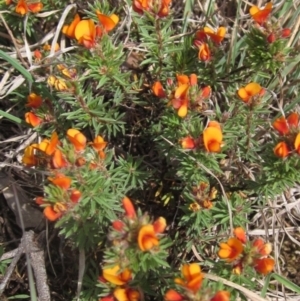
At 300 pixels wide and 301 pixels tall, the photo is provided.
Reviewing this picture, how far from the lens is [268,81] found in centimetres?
269

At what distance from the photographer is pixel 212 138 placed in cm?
203

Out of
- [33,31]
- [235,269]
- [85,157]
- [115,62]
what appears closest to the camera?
[235,269]

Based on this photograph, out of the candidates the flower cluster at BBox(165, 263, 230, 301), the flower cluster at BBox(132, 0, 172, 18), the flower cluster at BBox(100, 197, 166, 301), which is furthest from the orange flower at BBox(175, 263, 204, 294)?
the flower cluster at BBox(132, 0, 172, 18)

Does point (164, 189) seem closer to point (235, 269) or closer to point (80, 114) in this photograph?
point (80, 114)

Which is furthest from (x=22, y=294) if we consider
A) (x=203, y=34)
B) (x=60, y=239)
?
(x=203, y=34)

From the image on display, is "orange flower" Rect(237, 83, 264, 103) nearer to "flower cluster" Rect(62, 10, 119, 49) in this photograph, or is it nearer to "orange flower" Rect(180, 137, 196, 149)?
"orange flower" Rect(180, 137, 196, 149)

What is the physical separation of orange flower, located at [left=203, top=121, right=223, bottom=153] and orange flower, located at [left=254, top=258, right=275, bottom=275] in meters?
0.43

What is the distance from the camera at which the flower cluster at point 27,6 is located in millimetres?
2551

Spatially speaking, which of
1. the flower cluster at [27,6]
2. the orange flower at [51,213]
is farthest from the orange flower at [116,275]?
the flower cluster at [27,6]

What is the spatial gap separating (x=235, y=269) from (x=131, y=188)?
0.69 m

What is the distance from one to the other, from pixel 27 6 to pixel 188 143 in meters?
1.11

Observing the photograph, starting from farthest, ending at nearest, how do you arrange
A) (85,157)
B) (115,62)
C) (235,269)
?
(115,62), (85,157), (235,269)

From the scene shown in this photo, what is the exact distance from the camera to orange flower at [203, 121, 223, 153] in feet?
6.62

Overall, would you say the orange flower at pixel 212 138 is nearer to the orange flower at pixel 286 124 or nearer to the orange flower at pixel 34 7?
the orange flower at pixel 286 124
